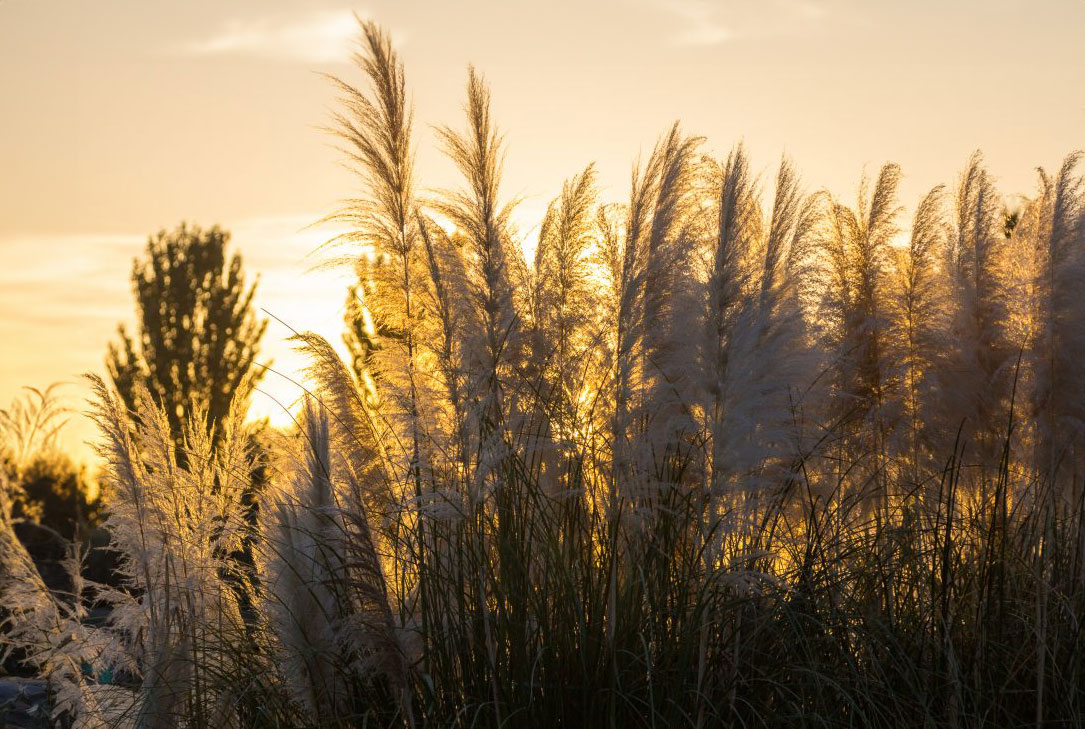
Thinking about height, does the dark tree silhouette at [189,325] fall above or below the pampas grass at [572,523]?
above

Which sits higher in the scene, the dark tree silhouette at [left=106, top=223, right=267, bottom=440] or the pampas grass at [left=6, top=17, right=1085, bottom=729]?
the dark tree silhouette at [left=106, top=223, right=267, bottom=440]

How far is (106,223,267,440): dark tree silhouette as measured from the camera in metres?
27.0

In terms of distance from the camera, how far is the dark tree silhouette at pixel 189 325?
27.0m

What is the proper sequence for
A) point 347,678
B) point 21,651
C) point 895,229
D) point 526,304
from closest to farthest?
point 347,678
point 526,304
point 895,229
point 21,651

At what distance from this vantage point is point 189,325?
1083 inches

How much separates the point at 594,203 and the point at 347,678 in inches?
80.0

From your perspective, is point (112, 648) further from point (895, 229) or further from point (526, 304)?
point (895, 229)

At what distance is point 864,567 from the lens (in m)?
4.48

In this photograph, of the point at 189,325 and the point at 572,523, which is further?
→ the point at 189,325

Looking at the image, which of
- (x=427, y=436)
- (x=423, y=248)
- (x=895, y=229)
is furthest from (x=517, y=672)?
(x=895, y=229)

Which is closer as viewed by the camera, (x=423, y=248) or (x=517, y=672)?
(x=517, y=672)

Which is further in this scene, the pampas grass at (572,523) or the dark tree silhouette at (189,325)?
the dark tree silhouette at (189,325)

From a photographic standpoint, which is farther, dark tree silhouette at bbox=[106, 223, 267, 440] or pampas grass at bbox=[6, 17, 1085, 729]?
dark tree silhouette at bbox=[106, 223, 267, 440]

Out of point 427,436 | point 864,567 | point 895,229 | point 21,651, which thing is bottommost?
point 21,651
